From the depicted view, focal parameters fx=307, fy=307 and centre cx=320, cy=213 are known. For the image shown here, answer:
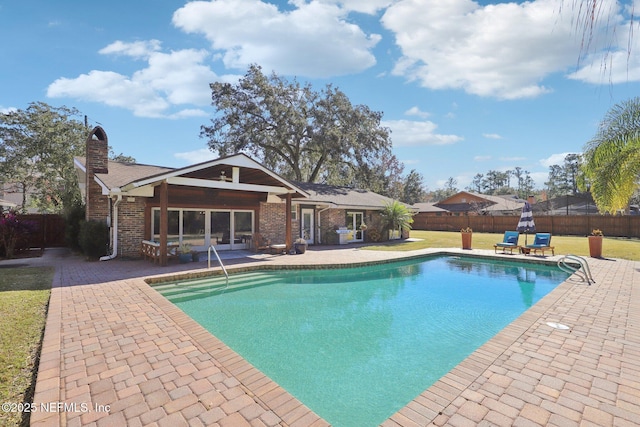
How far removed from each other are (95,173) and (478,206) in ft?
137

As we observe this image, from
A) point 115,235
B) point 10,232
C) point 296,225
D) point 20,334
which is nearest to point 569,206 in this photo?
point 296,225

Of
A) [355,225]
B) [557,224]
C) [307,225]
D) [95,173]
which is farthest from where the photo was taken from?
[557,224]

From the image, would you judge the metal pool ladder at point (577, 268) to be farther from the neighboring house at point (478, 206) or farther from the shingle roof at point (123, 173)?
the neighboring house at point (478, 206)

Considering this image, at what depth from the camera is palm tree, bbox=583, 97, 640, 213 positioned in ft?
35.9

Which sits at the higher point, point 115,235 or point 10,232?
point 10,232

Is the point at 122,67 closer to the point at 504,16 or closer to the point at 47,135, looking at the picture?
the point at 47,135

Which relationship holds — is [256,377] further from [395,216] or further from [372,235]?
[395,216]

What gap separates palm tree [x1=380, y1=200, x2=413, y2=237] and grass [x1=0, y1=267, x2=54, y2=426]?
17507 mm

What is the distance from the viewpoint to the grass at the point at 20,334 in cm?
313

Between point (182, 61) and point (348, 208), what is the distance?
11685 millimetres

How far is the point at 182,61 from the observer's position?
12773 mm

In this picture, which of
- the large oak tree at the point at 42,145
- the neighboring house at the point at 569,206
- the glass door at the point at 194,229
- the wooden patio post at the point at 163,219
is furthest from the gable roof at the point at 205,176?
the neighboring house at the point at 569,206

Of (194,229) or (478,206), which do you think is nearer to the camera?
(194,229)

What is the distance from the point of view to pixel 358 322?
6.43 m
